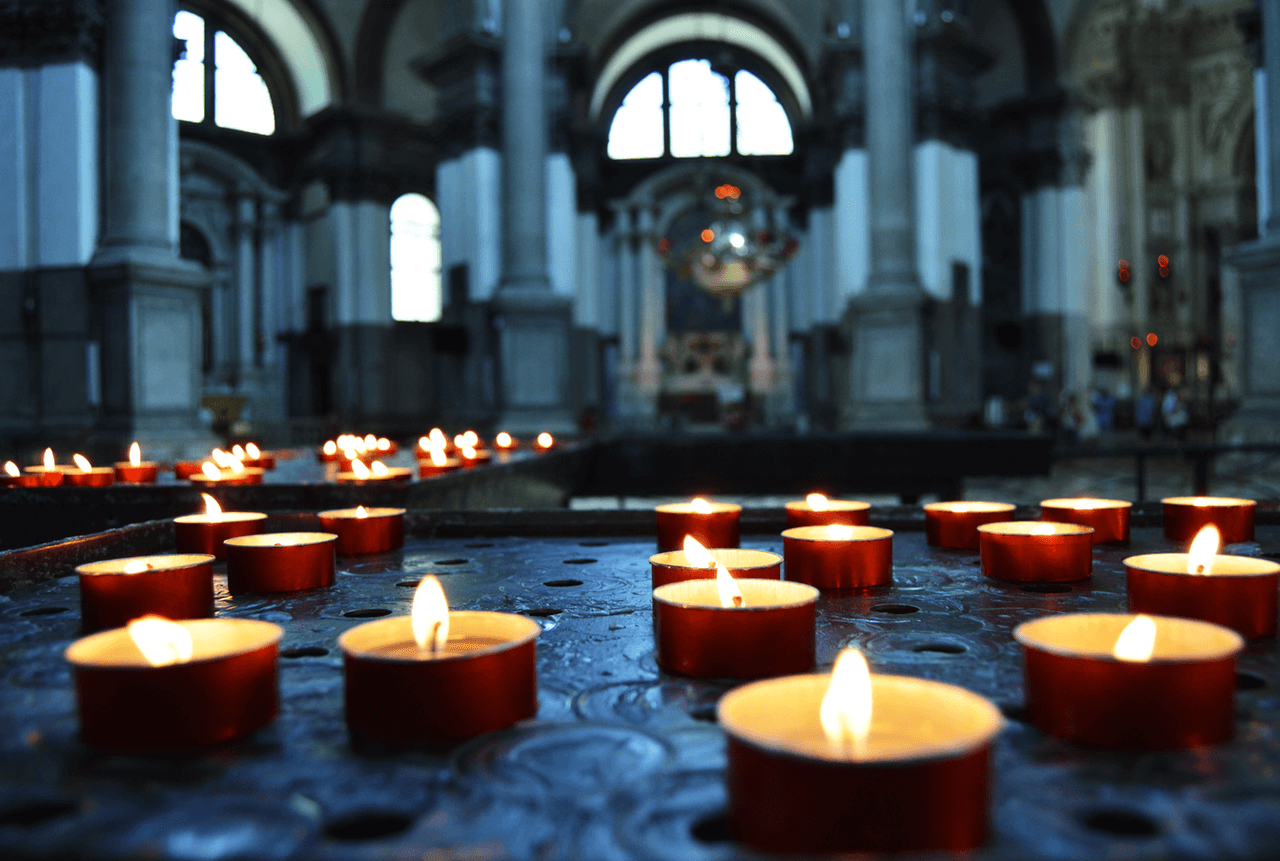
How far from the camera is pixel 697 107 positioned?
102 feet

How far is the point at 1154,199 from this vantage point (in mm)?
27938

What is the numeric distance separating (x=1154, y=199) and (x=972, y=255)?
14.3 metres

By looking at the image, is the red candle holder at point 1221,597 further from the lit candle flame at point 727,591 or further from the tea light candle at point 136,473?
the tea light candle at point 136,473

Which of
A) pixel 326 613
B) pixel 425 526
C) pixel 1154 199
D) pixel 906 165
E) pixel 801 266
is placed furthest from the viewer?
pixel 801 266

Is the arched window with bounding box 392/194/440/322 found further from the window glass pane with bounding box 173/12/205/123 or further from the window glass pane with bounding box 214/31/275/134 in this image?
the window glass pane with bounding box 173/12/205/123

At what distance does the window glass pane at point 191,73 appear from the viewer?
2338 cm

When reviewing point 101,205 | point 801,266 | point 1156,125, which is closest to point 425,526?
point 101,205

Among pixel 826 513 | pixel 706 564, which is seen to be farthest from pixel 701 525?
pixel 706 564

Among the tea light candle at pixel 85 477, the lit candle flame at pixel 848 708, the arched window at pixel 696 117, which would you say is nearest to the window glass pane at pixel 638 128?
the arched window at pixel 696 117

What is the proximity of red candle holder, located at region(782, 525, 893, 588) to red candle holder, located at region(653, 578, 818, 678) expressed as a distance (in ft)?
2.06

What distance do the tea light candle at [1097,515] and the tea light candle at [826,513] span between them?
494 mm

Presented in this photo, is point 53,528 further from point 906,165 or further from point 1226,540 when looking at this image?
point 906,165

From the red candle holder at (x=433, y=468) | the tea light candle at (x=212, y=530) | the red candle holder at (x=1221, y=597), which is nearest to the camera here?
the red candle holder at (x=1221, y=597)

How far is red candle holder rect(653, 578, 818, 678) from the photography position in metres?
1.32
